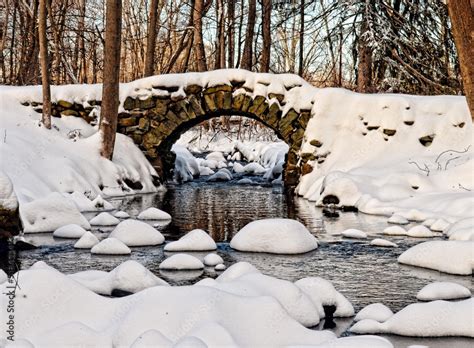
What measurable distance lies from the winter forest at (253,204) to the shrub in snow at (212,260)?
0.08 feet

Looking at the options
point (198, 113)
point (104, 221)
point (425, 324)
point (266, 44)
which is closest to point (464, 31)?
point (425, 324)

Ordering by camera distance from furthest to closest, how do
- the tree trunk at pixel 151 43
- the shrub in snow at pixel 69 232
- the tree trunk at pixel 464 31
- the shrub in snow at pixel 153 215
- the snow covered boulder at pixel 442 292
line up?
the tree trunk at pixel 151 43, the shrub in snow at pixel 153 215, the shrub in snow at pixel 69 232, the tree trunk at pixel 464 31, the snow covered boulder at pixel 442 292

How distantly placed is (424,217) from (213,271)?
4.28 m

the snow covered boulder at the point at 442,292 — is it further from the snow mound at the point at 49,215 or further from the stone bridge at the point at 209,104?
the stone bridge at the point at 209,104


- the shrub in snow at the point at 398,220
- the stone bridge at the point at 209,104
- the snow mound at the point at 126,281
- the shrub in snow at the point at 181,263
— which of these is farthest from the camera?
the stone bridge at the point at 209,104

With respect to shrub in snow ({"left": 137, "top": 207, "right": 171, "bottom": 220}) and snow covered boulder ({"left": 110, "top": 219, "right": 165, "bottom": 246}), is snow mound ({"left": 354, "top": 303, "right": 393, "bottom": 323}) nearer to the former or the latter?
snow covered boulder ({"left": 110, "top": 219, "right": 165, "bottom": 246})

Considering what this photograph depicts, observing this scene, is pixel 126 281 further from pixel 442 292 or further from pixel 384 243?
pixel 384 243

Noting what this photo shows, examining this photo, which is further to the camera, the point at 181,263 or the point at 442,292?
the point at 181,263

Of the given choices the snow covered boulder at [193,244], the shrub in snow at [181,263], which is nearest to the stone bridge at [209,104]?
the snow covered boulder at [193,244]

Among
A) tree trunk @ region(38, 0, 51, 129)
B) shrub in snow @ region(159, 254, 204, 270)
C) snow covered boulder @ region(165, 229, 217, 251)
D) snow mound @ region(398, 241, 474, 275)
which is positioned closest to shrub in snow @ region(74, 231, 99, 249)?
snow covered boulder @ region(165, 229, 217, 251)

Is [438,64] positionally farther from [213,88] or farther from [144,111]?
[144,111]

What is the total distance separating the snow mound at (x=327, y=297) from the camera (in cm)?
423

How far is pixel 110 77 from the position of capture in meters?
12.6

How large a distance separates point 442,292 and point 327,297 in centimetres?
95
